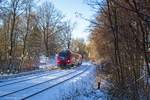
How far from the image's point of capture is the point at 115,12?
7.69 meters

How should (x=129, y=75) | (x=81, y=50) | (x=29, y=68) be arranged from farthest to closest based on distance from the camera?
(x=81, y=50) → (x=29, y=68) → (x=129, y=75)

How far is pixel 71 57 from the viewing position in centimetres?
6281

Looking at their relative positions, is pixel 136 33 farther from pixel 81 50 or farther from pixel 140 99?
pixel 81 50

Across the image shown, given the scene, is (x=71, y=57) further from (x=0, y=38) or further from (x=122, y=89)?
(x=122, y=89)

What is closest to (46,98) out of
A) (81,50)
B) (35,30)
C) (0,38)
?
(0,38)

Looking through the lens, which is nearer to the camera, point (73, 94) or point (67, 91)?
point (73, 94)

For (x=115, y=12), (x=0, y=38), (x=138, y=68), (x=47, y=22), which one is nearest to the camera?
(x=115, y=12)

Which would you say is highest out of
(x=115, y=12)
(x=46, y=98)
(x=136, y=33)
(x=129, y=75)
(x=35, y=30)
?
(x=35, y=30)

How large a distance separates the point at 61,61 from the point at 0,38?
10.0m

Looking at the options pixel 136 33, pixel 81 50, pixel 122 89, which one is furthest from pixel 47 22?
pixel 136 33

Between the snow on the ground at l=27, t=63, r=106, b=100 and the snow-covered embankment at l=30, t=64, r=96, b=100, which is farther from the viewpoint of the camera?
the snow-covered embankment at l=30, t=64, r=96, b=100

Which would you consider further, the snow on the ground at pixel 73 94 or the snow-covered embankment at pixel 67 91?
the snow-covered embankment at pixel 67 91

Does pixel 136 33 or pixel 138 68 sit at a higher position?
pixel 136 33

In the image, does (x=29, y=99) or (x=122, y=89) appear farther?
(x=29, y=99)
